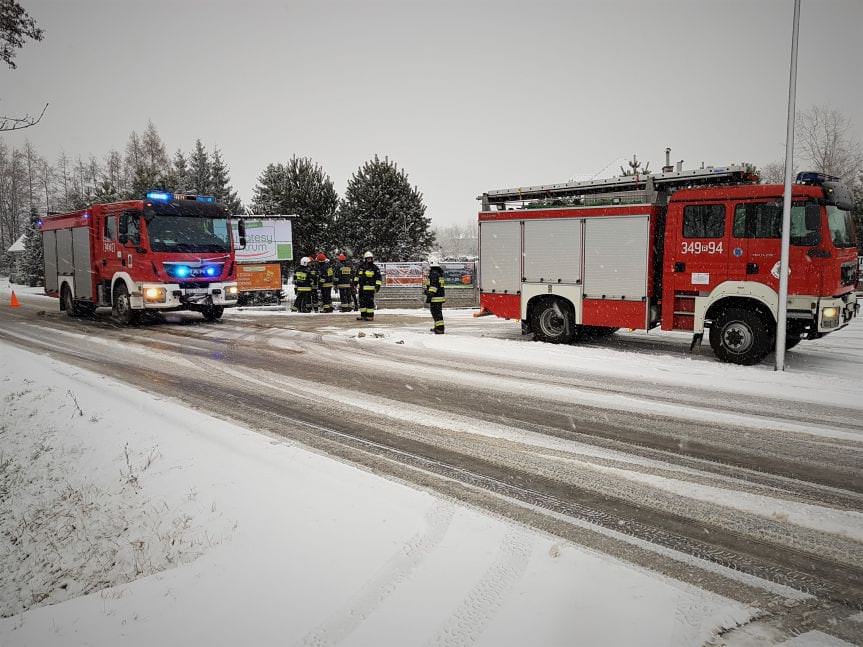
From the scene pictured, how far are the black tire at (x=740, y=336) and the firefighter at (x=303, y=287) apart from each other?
12.6 m

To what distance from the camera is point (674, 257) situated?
32.7 ft

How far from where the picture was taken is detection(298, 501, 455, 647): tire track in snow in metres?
2.81

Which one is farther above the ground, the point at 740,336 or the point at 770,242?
the point at 770,242

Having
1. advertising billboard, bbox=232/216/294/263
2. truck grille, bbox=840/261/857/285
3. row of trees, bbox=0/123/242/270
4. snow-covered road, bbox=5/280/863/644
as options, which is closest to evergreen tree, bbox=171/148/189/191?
row of trees, bbox=0/123/242/270

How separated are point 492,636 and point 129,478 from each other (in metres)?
3.80

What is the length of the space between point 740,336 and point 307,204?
25.4 metres

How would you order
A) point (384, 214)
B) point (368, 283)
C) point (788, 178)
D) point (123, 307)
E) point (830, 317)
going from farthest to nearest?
point (384, 214) < point (368, 283) < point (123, 307) < point (830, 317) < point (788, 178)

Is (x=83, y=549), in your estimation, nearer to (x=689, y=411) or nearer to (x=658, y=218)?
(x=689, y=411)

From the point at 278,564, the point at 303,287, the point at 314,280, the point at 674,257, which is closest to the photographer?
the point at 278,564

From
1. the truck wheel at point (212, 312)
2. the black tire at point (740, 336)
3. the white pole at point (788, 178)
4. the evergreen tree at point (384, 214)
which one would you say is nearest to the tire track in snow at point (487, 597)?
the white pole at point (788, 178)

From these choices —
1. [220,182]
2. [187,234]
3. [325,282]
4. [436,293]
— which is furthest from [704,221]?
[220,182]

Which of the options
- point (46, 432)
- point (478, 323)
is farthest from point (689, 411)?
point (478, 323)

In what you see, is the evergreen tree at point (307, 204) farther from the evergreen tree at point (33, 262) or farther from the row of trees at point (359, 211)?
the evergreen tree at point (33, 262)

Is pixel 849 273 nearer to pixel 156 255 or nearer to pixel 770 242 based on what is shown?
pixel 770 242
